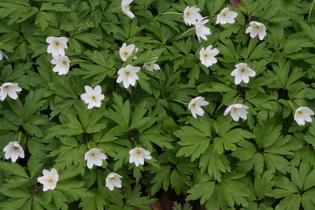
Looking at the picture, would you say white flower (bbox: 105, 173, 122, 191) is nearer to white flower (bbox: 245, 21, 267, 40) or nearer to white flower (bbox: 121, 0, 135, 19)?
white flower (bbox: 121, 0, 135, 19)

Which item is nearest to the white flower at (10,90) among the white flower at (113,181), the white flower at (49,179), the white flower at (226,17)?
the white flower at (49,179)

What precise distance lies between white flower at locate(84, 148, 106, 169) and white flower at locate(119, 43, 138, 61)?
3.00 feet

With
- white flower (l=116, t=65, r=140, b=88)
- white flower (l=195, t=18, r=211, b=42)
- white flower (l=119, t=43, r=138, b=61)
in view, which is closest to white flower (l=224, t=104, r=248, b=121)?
white flower (l=195, t=18, r=211, b=42)

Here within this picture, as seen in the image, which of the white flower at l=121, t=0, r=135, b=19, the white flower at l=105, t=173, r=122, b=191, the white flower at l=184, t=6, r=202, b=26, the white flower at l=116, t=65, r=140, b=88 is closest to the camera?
the white flower at l=105, t=173, r=122, b=191

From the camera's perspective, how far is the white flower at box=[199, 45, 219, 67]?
12.8 feet

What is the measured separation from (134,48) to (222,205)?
1.61 meters

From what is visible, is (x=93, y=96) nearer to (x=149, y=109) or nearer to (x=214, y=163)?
(x=149, y=109)

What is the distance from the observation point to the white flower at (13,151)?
3422 millimetres

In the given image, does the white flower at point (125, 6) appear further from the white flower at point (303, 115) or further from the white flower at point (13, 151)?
the white flower at point (303, 115)

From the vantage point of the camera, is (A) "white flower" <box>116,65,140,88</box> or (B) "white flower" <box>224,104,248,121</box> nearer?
(A) "white flower" <box>116,65,140,88</box>

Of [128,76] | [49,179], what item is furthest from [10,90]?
[128,76]

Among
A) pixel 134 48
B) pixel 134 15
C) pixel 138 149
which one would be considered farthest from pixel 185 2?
pixel 138 149

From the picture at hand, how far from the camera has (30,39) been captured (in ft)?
12.7

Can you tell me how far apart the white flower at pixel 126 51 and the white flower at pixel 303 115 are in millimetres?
1555
